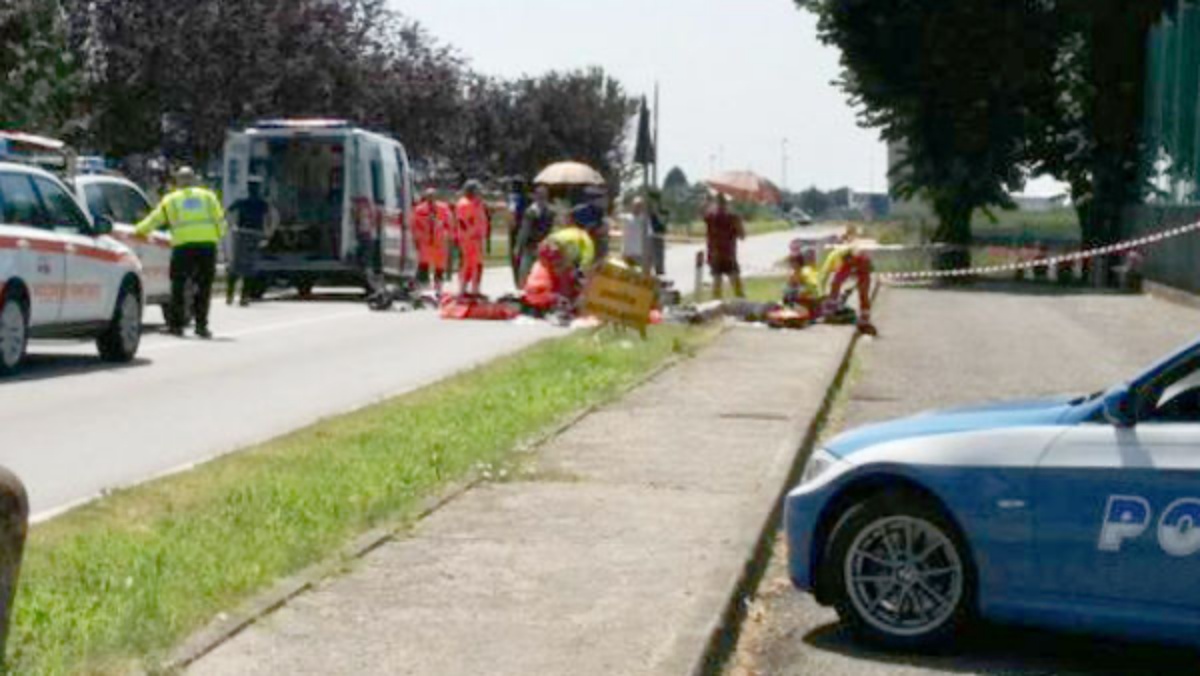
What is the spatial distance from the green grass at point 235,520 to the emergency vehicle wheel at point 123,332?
439 cm

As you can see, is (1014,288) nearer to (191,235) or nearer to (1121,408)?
(191,235)

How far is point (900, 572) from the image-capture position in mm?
8016

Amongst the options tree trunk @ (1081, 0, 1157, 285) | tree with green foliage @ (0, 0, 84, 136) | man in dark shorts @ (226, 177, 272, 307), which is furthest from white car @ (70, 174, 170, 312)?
tree trunk @ (1081, 0, 1157, 285)

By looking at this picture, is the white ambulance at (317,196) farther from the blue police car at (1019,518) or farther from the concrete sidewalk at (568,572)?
the blue police car at (1019,518)

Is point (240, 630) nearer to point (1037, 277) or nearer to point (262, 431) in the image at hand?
point (262, 431)

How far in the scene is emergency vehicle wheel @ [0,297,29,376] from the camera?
60.4 ft

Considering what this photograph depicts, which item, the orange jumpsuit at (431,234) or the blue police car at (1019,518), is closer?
the blue police car at (1019,518)

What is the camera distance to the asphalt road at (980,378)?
8.00 metres

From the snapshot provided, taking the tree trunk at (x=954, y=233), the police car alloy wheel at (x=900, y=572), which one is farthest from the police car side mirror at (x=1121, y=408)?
the tree trunk at (x=954, y=233)

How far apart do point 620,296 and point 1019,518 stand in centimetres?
1605

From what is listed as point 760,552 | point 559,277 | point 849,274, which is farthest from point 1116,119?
point 760,552

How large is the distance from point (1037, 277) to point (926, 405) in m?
35.5

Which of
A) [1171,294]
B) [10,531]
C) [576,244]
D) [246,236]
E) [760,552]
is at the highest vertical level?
[10,531]

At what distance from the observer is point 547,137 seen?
103 metres
